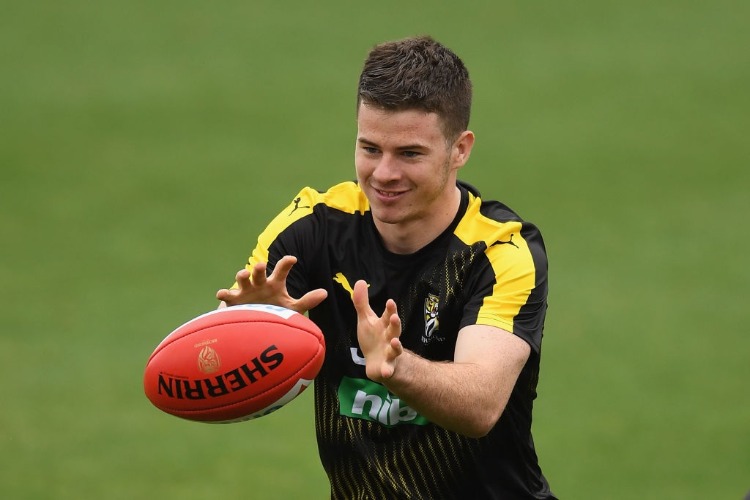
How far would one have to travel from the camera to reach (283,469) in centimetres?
970

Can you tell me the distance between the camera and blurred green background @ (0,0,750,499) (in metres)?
9.88

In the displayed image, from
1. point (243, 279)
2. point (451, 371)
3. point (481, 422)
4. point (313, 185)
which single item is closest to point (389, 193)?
point (243, 279)

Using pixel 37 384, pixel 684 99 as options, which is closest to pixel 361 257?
pixel 37 384

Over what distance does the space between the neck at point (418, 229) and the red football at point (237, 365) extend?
661 millimetres

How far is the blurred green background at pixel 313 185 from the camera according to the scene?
9.88 m

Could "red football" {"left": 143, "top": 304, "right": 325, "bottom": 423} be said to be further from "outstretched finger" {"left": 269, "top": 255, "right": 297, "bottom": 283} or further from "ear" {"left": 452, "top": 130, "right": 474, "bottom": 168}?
"ear" {"left": 452, "top": 130, "right": 474, "bottom": 168}

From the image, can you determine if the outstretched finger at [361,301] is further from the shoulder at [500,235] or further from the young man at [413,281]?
the shoulder at [500,235]

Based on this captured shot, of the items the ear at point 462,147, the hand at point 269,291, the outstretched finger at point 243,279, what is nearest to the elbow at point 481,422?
the hand at point 269,291

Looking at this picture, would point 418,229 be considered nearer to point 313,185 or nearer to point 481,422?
point 481,422

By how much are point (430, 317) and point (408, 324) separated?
0.11 m

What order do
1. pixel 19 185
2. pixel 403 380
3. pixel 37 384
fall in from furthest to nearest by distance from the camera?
pixel 19 185 → pixel 37 384 → pixel 403 380

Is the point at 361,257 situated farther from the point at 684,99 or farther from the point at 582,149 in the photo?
the point at 684,99

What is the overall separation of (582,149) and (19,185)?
6.20m

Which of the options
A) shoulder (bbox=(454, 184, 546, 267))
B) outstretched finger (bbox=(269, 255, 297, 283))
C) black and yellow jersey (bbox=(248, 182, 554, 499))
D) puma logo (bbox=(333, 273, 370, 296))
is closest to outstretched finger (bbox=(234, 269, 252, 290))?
outstretched finger (bbox=(269, 255, 297, 283))
